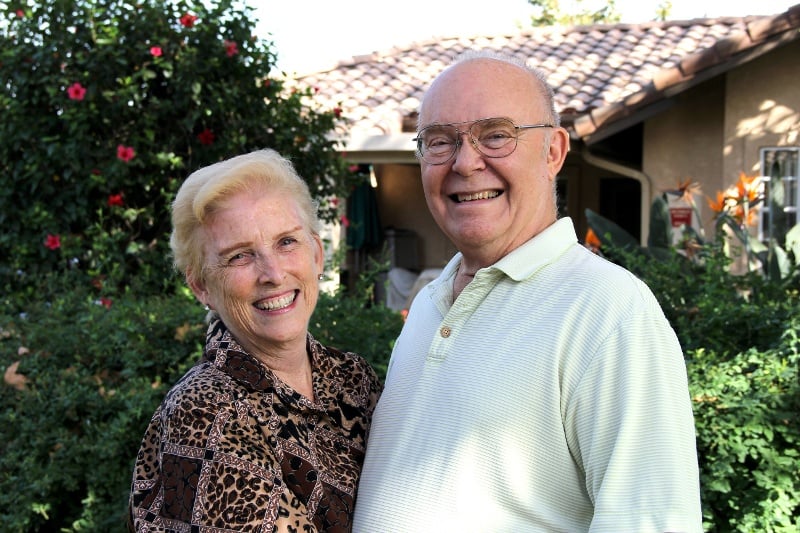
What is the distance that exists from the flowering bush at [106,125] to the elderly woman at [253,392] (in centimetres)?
411

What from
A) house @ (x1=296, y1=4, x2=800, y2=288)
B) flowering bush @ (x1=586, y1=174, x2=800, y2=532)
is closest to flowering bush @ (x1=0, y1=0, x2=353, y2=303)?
house @ (x1=296, y1=4, x2=800, y2=288)

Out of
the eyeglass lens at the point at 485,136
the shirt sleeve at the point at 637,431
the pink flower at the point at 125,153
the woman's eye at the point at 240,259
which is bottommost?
the shirt sleeve at the point at 637,431

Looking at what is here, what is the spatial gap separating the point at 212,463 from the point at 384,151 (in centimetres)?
881

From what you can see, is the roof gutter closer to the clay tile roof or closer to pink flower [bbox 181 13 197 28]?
the clay tile roof

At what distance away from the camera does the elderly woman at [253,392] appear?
1.95m

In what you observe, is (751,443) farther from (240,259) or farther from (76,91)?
(76,91)

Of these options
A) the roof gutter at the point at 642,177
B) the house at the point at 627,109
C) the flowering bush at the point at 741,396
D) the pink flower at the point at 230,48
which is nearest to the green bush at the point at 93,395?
the flowering bush at the point at 741,396

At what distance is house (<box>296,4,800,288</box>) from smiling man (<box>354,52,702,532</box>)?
12.9 feet

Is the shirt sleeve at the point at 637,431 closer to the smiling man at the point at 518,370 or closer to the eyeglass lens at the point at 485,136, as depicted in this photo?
the smiling man at the point at 518,370

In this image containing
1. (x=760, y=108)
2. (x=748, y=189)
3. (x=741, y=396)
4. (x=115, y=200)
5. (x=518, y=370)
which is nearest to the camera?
(x=518, y=370)

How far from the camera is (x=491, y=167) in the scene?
218 centimetres

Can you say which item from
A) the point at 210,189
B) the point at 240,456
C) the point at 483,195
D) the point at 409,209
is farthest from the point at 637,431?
the point at 409,209

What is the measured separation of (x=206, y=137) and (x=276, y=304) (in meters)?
4.60

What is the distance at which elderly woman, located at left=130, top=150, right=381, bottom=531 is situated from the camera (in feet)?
6.39
